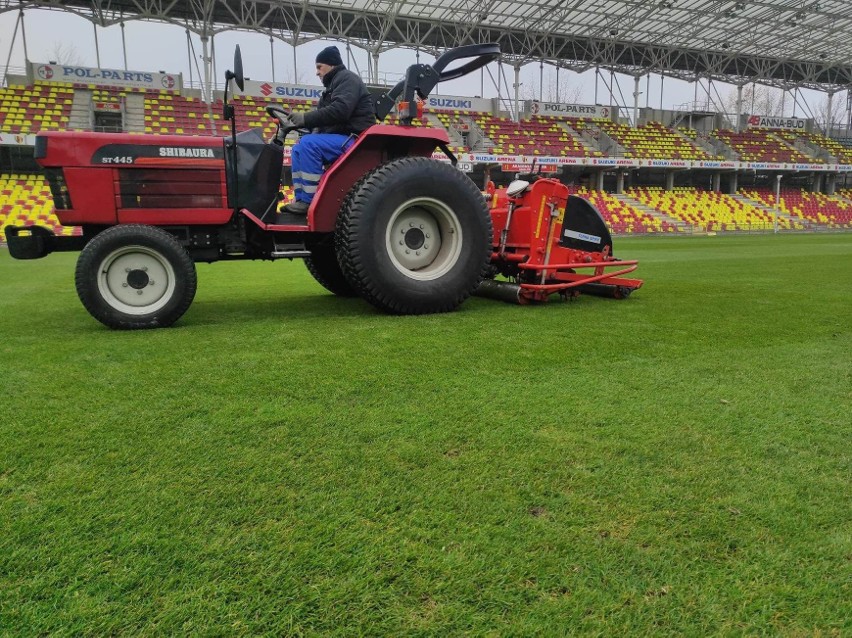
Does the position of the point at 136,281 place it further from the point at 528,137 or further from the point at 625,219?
the point at 528,137

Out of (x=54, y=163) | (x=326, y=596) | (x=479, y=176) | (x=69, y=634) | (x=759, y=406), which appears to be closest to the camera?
(x=69, y=634)

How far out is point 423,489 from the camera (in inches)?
68.5

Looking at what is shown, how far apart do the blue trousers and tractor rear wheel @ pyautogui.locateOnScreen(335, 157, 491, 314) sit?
0.40 metres

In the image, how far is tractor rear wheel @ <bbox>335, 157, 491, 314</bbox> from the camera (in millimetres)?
4234

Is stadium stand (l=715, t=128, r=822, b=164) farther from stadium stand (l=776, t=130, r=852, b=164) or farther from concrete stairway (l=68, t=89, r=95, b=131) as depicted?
concrete stairway (l=68, t=89, r=95, b=131)

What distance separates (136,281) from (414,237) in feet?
7.12

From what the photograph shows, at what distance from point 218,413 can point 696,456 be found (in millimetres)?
1852

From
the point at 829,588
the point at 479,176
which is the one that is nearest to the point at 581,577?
the point at 829,588

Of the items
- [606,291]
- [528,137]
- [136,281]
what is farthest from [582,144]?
[136,281]

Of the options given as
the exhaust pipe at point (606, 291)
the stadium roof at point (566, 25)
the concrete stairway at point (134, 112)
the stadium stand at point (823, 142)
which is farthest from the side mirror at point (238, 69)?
the stadium stand at point (823, 142)

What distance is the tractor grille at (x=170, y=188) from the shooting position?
4.08 m

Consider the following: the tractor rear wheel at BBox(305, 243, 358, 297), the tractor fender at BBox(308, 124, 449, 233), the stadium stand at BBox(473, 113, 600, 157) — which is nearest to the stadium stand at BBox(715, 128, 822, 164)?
the stadium stand at BBox(473, 113, 600, 157)

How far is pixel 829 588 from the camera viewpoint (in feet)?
4.32

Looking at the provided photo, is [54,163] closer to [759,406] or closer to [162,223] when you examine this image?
[162,223]
